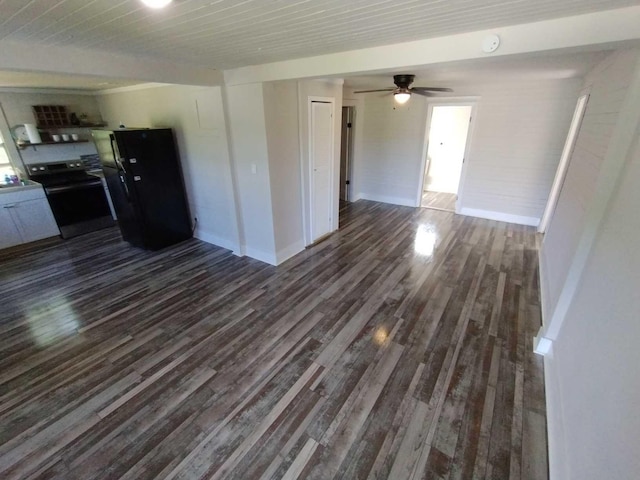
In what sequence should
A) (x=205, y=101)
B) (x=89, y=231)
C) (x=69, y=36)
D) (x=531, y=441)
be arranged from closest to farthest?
(x=531, y=441) → (x=69, y=36) → (x=205, y=101) → (x=89, y=231)

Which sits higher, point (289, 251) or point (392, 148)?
point (392, 148)

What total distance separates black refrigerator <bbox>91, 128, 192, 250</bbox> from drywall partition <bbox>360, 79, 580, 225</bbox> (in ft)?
13.3

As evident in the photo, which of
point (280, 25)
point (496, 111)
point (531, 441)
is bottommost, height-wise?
point (531, 441)

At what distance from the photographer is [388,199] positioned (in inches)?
249

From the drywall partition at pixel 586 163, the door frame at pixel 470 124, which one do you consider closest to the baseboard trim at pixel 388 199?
the door frame at pixel 470 124

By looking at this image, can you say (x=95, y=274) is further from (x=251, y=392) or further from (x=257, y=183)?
(x=251, y=392)

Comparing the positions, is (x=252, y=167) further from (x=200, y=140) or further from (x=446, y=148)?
(x=446, y=148)

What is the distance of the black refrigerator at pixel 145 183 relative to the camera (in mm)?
3617

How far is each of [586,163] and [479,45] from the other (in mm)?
1945

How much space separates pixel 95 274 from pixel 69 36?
2700mm

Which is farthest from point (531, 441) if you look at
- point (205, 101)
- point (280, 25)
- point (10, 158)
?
point (10, 158)

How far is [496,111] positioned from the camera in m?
4.73

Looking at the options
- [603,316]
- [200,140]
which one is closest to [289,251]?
[200,140]

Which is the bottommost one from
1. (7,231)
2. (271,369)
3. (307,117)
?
(271,369)
